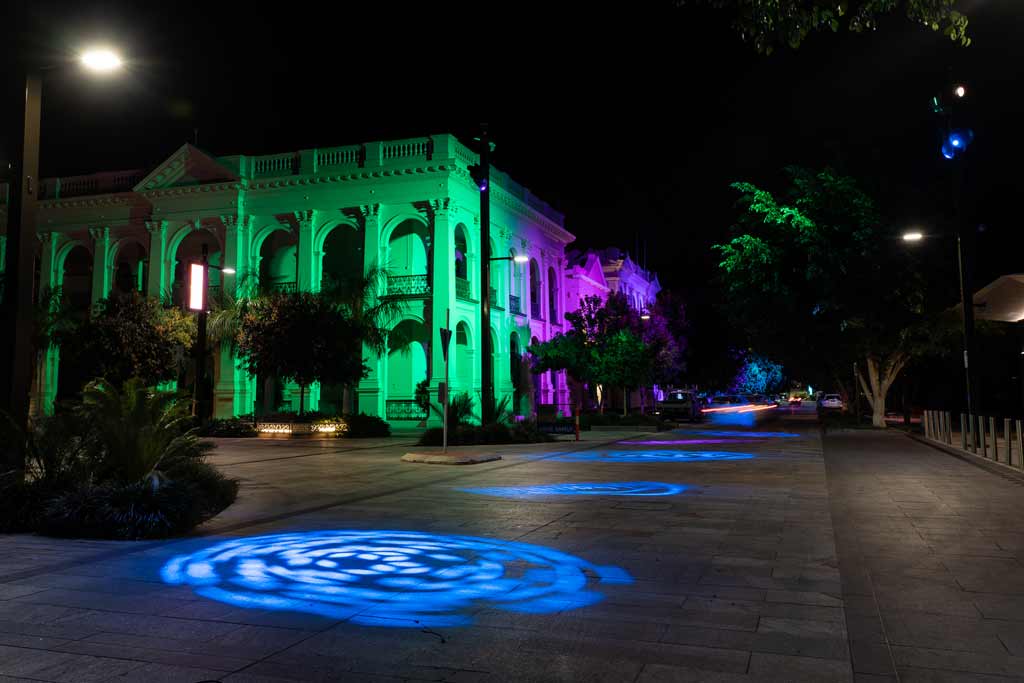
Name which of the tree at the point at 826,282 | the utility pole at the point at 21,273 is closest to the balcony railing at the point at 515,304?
the tree at the point at 826,282

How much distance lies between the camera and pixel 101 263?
37.7 metres

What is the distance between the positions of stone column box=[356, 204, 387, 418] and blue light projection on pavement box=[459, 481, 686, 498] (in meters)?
20.6

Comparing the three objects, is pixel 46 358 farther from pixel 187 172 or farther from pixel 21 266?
pixel 21 266

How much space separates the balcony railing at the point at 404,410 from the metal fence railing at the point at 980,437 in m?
19.9

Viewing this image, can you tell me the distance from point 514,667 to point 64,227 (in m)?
42.6

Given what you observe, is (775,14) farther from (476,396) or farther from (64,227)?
(64,227)

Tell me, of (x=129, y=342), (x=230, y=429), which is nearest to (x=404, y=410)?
(x=230, y=429)

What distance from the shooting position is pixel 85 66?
9266 mm

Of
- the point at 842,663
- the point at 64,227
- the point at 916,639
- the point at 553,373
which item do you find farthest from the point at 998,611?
the point at 64,227

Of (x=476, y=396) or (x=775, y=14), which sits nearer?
(x=775, y=14)

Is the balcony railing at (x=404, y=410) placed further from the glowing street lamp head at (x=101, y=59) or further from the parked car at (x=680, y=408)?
the glowing street lamp head at (x=101, y=59)

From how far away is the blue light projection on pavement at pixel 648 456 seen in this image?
1788cm

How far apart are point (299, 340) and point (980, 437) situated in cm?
A: 2214

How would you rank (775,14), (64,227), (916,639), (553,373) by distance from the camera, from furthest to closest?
(553,373), (64,227), (775,14), (916,639)
